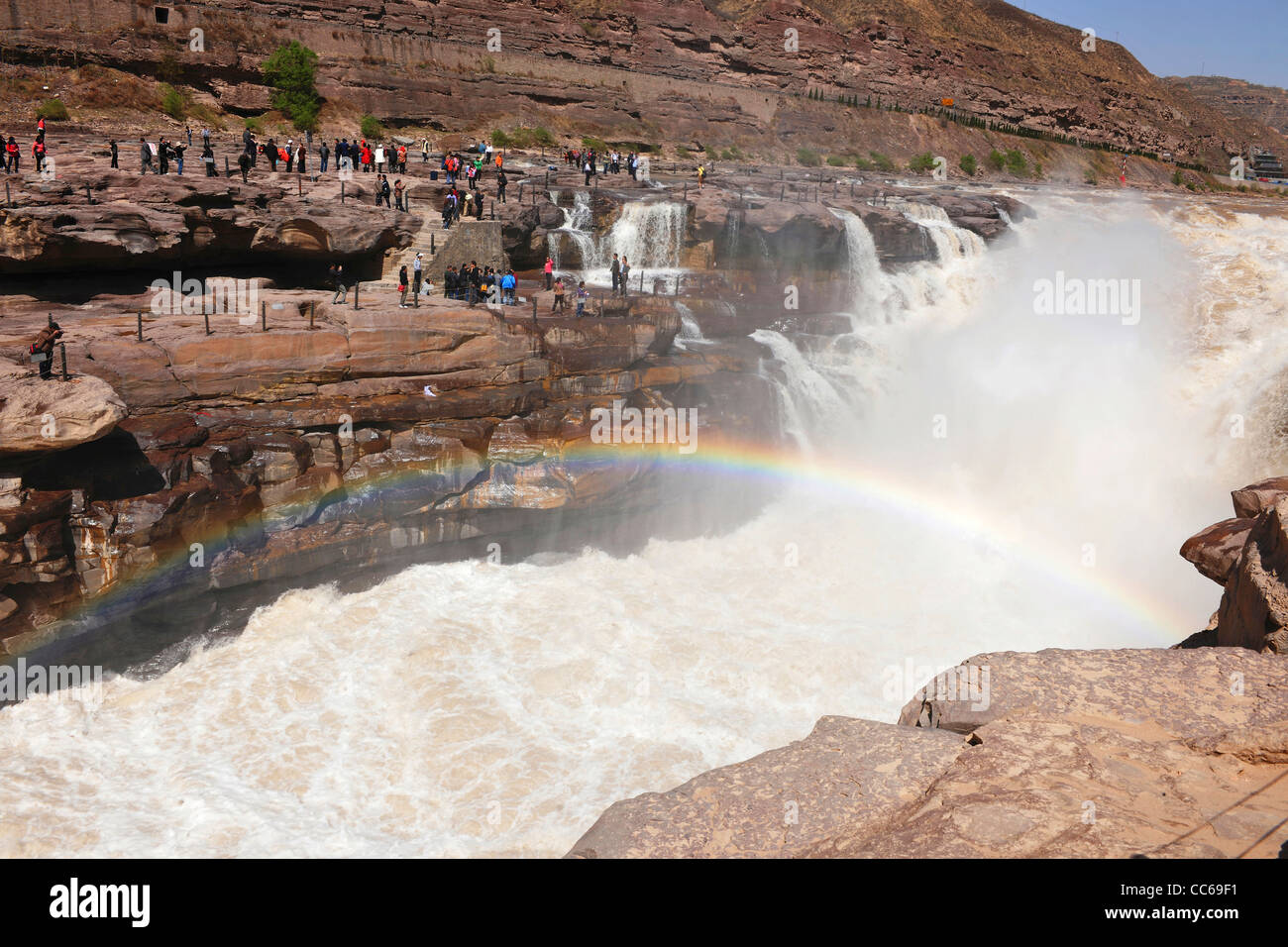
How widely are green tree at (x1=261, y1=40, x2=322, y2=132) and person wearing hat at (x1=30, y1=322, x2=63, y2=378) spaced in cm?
2309

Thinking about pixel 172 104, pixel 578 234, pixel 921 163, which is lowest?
pixel 578 234

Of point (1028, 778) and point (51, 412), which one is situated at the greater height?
point (51, 412)

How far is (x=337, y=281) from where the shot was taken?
73.9 feet

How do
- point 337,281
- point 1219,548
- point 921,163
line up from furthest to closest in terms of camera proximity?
point 921,163 < point 337,281 < point 1219,548

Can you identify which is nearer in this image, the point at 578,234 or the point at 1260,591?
the point at 1260,591

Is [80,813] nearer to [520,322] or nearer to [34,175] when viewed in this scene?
[520,322]

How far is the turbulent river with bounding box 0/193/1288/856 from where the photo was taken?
12820mm

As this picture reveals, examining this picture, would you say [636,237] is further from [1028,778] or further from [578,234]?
[1028,778]

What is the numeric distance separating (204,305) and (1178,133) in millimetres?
73645

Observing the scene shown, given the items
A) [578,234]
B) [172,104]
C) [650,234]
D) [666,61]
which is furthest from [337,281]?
[666,61]

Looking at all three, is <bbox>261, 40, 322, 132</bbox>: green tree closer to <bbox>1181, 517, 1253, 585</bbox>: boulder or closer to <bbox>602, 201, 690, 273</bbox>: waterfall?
<bbox>602, 201, 690, 273</bbox>: waterfall

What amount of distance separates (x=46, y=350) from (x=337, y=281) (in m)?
8.49

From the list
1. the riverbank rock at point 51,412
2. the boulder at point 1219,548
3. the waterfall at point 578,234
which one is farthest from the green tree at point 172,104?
the boulder at point 1219,548

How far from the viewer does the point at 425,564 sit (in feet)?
62.5
